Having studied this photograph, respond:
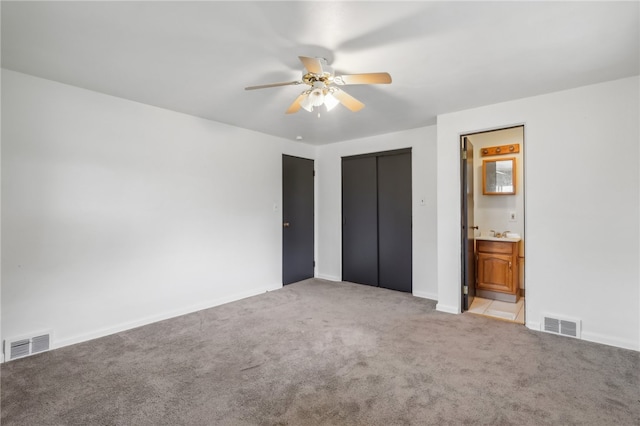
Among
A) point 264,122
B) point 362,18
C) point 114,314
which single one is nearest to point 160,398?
point 114,314

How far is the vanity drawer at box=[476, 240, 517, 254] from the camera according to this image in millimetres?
4027

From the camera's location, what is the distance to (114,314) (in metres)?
3.07

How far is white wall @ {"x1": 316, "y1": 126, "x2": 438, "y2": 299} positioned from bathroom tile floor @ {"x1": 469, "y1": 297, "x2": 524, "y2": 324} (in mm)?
560

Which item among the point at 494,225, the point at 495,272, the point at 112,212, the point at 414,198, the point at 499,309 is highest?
the point at 414,198

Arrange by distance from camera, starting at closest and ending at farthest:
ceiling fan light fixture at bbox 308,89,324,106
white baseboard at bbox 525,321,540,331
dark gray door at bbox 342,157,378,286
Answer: ceiling fan light fixture at bbox 308,89,324,106 < white baseboard at bbox 525,321,540,331 < dark gray door at bbox 342,157,378,286

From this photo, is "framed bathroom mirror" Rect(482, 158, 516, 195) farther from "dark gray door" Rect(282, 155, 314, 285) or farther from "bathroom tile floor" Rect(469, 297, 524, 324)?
"dark gray door" Rect(282, 155, 314, 285)

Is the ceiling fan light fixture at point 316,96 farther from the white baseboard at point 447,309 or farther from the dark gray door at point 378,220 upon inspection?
the white baseboard at point 447,309

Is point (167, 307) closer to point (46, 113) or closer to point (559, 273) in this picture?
point (46, 113)

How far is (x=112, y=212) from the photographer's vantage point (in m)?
3.05

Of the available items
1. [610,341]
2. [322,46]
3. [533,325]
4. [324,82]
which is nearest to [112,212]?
[324,82]

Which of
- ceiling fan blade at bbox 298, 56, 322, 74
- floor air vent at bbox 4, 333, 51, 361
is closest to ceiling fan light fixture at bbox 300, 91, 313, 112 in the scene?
ceiling fan blade at bbox 298, 56, 322, 74

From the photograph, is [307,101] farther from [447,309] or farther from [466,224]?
[447,309]

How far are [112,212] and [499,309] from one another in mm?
4593

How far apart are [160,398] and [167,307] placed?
1.63 metres
